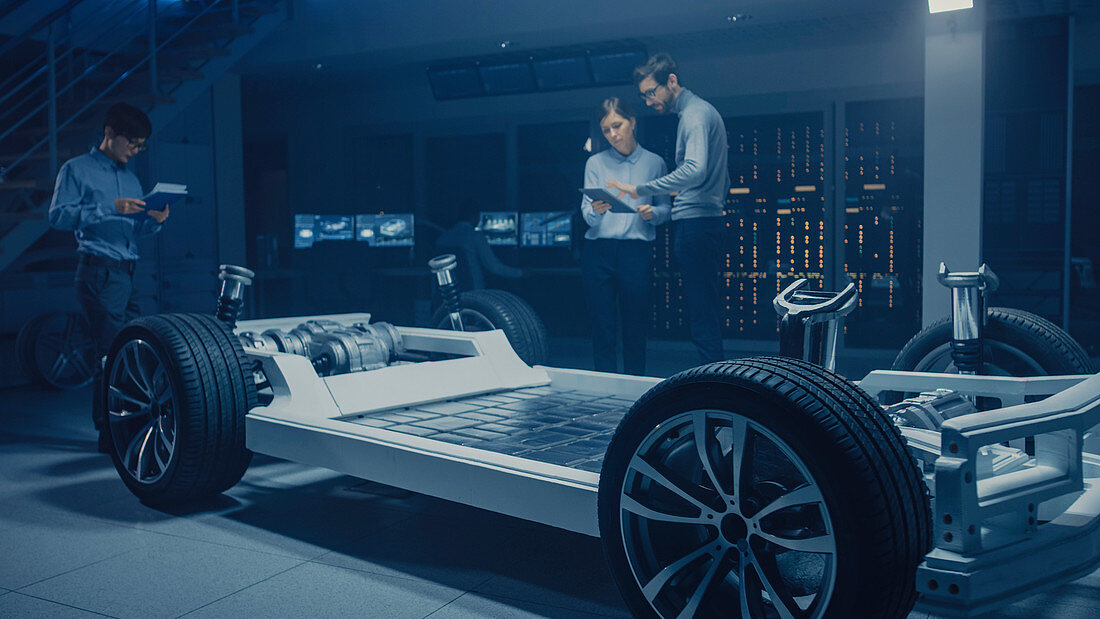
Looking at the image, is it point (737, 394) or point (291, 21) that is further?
point (291, 21)

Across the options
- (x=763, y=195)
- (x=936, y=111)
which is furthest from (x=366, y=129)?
(x=936, y=111)

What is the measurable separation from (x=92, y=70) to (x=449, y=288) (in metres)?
5.28

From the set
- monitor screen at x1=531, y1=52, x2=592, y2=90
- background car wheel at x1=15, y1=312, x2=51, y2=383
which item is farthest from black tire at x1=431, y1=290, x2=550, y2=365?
monitor screen at x1=531, y1=52, x2=592, y2=90

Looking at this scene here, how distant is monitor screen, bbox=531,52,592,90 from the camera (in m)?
8.76

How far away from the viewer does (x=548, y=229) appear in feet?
31.7

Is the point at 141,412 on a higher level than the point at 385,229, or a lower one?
lower

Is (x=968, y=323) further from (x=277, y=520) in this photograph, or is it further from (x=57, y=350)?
(x=57, y=350)

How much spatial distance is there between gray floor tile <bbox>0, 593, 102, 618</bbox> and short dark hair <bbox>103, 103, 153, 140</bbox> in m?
3.02

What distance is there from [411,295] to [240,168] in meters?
2.50

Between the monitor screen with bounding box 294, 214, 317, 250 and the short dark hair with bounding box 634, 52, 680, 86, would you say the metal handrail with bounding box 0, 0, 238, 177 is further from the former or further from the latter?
the short dark hair with bounding box 634, 52, 680, 86

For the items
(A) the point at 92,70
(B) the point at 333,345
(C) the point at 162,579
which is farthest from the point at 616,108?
(A) the point at 92,70

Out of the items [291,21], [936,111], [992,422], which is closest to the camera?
[992,422]

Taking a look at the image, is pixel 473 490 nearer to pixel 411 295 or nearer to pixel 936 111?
pixel 936 111

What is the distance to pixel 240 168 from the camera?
10.4 meters
